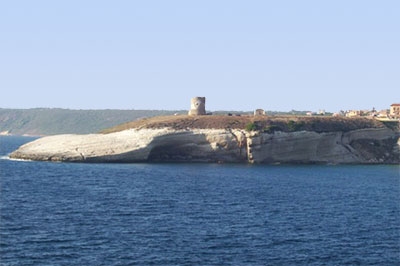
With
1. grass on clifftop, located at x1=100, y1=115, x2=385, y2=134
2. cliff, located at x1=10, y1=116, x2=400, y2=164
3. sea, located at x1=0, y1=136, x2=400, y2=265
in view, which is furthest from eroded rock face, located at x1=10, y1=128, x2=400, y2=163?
sea, located at x1=0, y1=136, x2=400, y2=265

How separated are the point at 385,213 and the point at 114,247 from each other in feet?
105

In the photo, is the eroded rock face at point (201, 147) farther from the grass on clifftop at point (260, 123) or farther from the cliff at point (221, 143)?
the grass on clifftop at point (260, 123)

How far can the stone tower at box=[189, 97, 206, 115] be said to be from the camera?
155 metres

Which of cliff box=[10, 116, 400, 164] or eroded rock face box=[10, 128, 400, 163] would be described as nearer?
eroded rock face box=[10, 128, 400, 163]

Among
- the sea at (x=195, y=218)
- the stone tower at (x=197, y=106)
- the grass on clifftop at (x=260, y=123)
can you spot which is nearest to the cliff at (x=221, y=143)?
the grass on clifftop at (x=260, y=123)

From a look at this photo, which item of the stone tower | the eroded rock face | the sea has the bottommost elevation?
the sea

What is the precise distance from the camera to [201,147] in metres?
135

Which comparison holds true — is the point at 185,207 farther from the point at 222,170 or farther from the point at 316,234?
the point at 222,170

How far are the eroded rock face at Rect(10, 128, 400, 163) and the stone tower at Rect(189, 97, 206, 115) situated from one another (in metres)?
19.1

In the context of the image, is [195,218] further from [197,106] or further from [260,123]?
[197,106]

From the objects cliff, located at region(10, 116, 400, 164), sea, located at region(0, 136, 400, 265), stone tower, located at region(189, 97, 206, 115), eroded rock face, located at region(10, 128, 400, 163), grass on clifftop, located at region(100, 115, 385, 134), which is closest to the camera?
sea, located at region(0, 136, 400, 265)

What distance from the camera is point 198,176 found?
106750 mm

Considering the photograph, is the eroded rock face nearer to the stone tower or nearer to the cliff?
the cliff

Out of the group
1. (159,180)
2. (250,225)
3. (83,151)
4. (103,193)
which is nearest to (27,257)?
(250,225)
